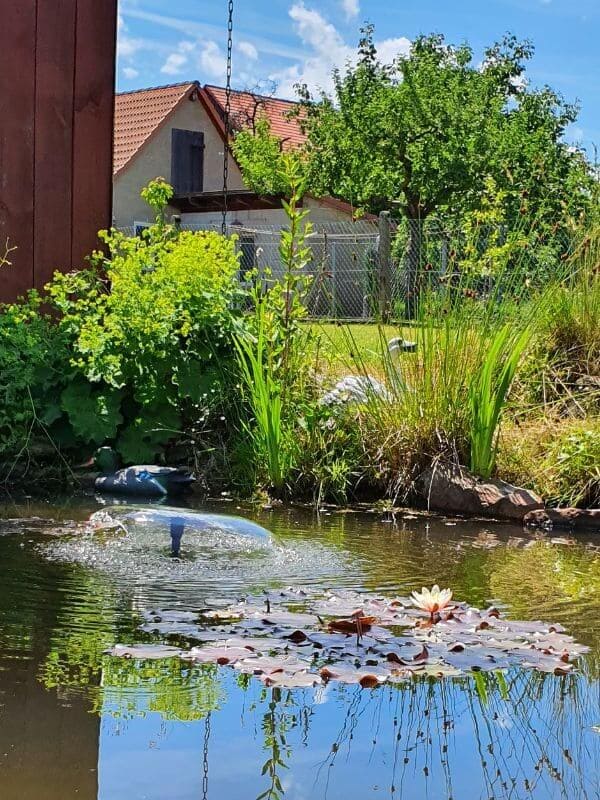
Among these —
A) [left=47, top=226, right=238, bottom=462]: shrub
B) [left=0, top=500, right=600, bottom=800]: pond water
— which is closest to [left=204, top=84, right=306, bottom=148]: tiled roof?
[left=47, top=226, right=238, bottom=462]: shrub

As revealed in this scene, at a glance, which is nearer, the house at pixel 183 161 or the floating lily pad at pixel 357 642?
the floating lily pad at pixel 357 642

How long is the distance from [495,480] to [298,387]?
1.23m

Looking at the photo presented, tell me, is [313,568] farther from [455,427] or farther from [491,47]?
[491,47]

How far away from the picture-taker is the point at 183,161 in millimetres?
25672

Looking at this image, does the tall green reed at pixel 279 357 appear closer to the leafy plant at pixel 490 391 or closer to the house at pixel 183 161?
the leafy plant at pixel 490 391

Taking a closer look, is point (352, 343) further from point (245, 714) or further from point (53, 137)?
point (245, 714)

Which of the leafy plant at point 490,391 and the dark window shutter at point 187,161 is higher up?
the dark window shutter at point 187,161

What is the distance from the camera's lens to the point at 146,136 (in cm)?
2491

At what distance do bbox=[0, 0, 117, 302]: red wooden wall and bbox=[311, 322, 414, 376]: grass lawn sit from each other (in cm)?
196

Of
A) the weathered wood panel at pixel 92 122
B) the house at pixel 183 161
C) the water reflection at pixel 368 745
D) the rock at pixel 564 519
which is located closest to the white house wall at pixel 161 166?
the house at pixel 183 161

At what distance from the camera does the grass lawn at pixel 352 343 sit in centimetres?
583

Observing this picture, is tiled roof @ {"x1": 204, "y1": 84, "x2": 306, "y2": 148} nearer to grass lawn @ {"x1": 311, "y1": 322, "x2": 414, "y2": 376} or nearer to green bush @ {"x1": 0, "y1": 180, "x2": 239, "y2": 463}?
green bush @ {"x1": 0, "y1": 180, "x2": 239, "y2": 463}

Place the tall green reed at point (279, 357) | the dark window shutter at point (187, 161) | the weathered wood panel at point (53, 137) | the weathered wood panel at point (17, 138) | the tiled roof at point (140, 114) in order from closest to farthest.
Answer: the tall green reed at point (279, 357)
the weathered wood panel at point (17, 138)
the weathered wood panel at point (53, 137)
the tiled roof at point (140, 114)
the dark window shutter at point (187, 161)

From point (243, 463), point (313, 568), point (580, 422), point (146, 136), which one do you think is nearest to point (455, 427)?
point (580, 422)
